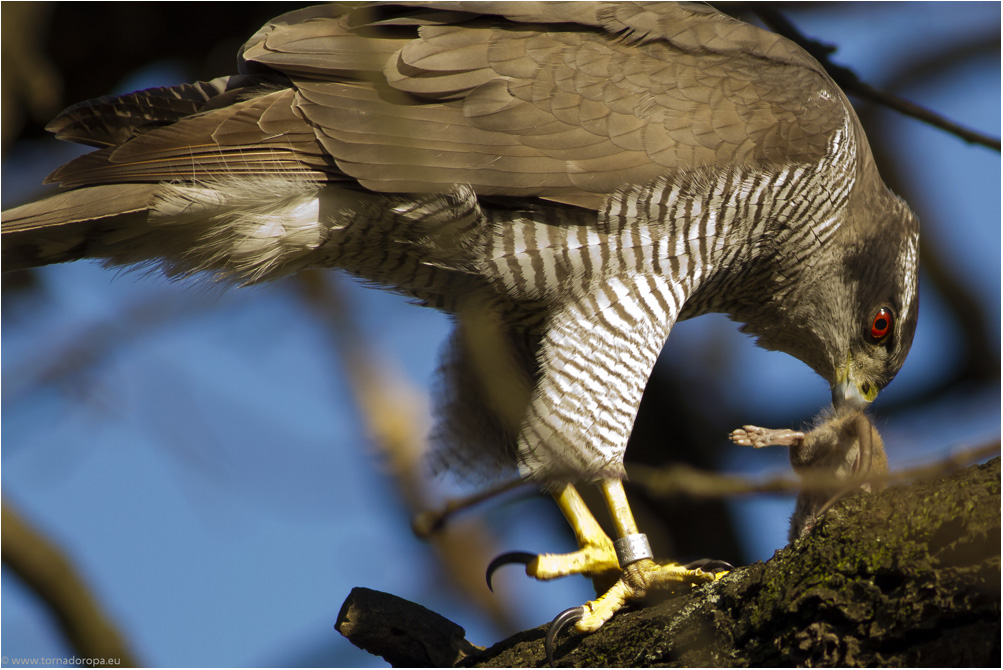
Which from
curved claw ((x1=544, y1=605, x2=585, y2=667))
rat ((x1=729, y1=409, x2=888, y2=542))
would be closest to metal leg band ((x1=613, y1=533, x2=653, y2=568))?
curved claw ((x1=544, y1=605, x2=585, y2=667))

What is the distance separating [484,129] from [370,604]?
6.07 ft

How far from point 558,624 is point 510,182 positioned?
163cm

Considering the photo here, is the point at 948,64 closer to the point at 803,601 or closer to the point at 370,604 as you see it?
the point at 803,601

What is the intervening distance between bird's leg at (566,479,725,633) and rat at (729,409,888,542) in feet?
1.58

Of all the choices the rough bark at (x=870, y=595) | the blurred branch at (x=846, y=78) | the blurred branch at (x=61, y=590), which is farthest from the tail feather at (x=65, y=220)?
the blurred branch at (x=846, y=78)

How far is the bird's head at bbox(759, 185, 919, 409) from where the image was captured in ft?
12.9

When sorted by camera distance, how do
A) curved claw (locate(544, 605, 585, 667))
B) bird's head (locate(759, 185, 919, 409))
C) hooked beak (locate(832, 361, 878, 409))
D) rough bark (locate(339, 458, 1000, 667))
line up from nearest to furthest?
rough bark (locate(339, 458, 1000, 667)), curved claw (locate(544, 605, 585, 667)), bird's head (locate(759, 185, 919, 409)), hooked beak (locate(832, 361, 878, 409))

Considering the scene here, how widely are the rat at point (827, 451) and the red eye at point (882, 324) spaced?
2.52 feet

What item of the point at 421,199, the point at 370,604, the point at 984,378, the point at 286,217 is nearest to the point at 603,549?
the point at 370,604

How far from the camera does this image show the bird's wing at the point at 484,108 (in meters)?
3.16

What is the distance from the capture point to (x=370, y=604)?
301cm

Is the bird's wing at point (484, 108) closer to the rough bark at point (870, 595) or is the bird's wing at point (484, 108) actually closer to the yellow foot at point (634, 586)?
the yellow foot at point (634, 586)

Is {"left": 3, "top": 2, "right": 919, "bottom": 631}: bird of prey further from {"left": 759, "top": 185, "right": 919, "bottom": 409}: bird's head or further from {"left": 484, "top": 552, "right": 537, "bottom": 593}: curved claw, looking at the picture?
{"left": 759, "top": 185, "right": 919, "bottom": 409}: bird's head

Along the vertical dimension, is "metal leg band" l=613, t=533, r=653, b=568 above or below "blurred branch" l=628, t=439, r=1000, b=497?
below
